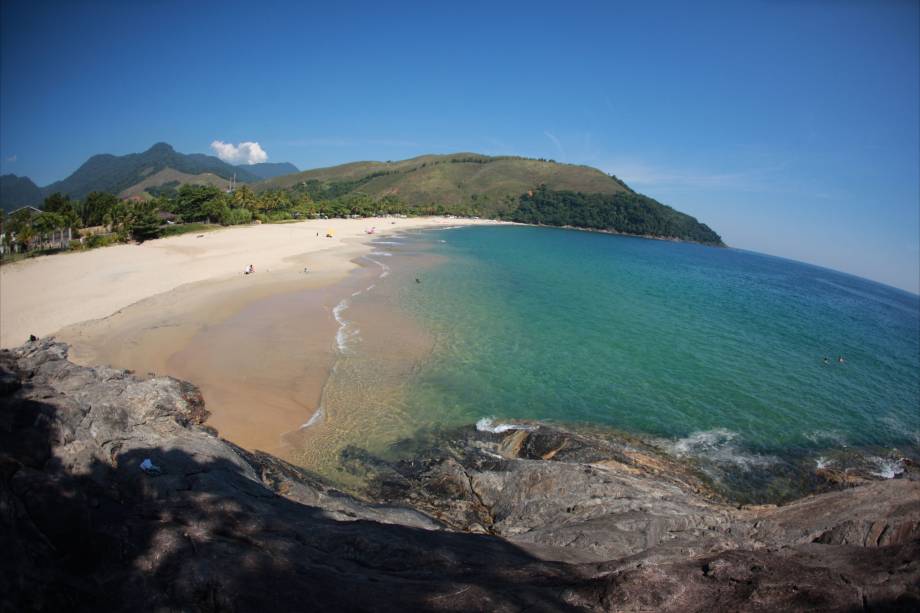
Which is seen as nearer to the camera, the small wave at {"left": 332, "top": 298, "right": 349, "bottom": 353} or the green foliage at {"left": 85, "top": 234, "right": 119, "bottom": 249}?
the small wave at {"left": 332, "top": 298, "right": 349, "bottom": 353}

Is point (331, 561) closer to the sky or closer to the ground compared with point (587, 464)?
closer to the sky

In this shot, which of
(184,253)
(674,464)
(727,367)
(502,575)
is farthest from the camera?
(184,253)

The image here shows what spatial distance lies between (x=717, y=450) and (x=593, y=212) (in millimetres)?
177497

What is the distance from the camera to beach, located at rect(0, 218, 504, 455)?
55.5 feet

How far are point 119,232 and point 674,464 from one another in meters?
61.0

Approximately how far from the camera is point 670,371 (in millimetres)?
24859

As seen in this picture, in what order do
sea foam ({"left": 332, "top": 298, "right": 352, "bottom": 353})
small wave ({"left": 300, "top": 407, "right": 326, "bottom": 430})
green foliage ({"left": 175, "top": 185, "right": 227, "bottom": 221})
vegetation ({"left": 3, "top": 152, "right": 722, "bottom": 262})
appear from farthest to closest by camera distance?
green foliage ({"left": 175, "top": 185, "right": 227, "bottom": 221})
vegetation ({"left": 3, "top": 152, "right": 722, "bottom": 262})
sea foam ({"left": 332, "top": 298, "right": 352, "bottom": 353})
small wave ({"left": 300, "top": 407, "right": 326, "bottom": 430})

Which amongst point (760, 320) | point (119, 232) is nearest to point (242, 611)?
point (760, 320)

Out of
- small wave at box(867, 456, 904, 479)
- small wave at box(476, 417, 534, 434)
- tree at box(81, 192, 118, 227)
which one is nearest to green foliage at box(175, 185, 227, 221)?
tree at box(81, 192, 118, 227)

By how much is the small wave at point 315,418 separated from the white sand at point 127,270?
16550 millimetres

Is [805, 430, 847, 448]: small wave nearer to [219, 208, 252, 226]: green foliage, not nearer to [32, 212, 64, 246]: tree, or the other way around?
[32, 212, 64, 246]: tree

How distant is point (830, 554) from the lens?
5.56 meters

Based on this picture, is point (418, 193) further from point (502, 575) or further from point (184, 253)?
point (502, 575)

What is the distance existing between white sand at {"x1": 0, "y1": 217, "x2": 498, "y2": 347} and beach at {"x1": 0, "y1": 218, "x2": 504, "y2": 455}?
10cm
